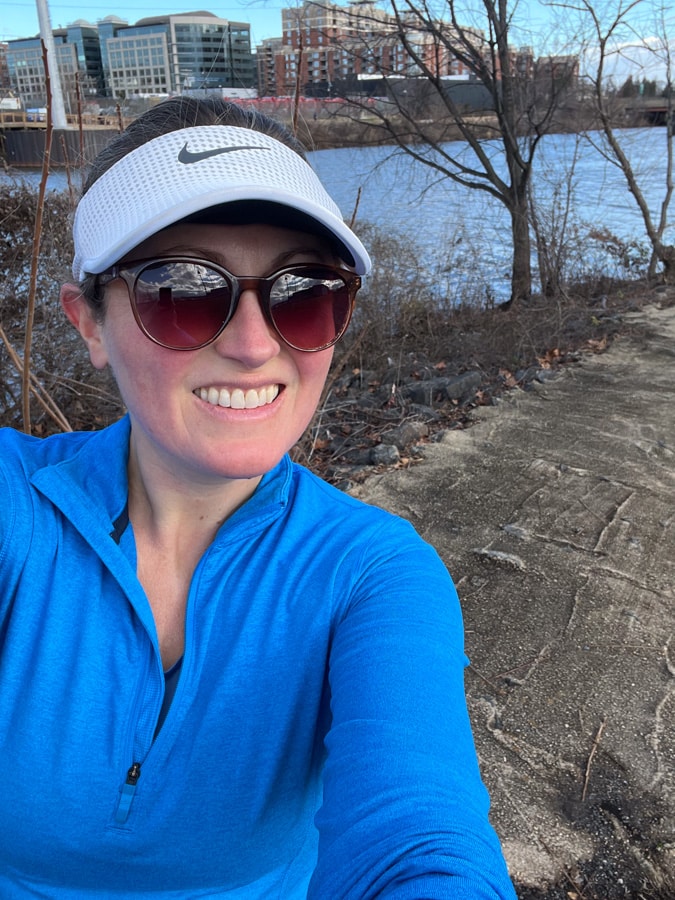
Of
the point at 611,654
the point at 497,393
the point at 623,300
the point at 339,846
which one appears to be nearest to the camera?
the point at 339,846

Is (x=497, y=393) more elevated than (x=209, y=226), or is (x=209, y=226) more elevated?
(x=209, y=226)

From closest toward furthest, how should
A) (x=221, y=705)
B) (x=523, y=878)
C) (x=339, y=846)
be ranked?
(x=339, y=846) → (x=221, y=705) → (x=523, y=878)

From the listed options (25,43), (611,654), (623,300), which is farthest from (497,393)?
(623,300)

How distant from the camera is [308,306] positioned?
1.15 m

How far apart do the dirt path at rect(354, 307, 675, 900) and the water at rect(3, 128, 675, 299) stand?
205 inches

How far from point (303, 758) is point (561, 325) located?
7.89 m

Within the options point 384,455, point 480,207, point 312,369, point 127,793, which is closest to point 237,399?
point 312,369

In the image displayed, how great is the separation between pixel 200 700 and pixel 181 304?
0.60 metres

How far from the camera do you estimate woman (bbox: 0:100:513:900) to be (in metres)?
1.04

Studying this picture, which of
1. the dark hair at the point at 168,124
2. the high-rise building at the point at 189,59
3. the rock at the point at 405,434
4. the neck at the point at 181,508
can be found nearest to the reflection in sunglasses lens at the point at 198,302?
the dark hair at the point at 168,124

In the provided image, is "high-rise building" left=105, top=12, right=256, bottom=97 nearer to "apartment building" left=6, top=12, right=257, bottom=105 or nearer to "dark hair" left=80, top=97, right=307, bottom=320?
"apartment building" left=6, top=12, right=257, bottom=105

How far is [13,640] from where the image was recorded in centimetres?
109

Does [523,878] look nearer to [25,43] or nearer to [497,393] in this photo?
[25,43]

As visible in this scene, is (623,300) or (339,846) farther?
(623,300)
